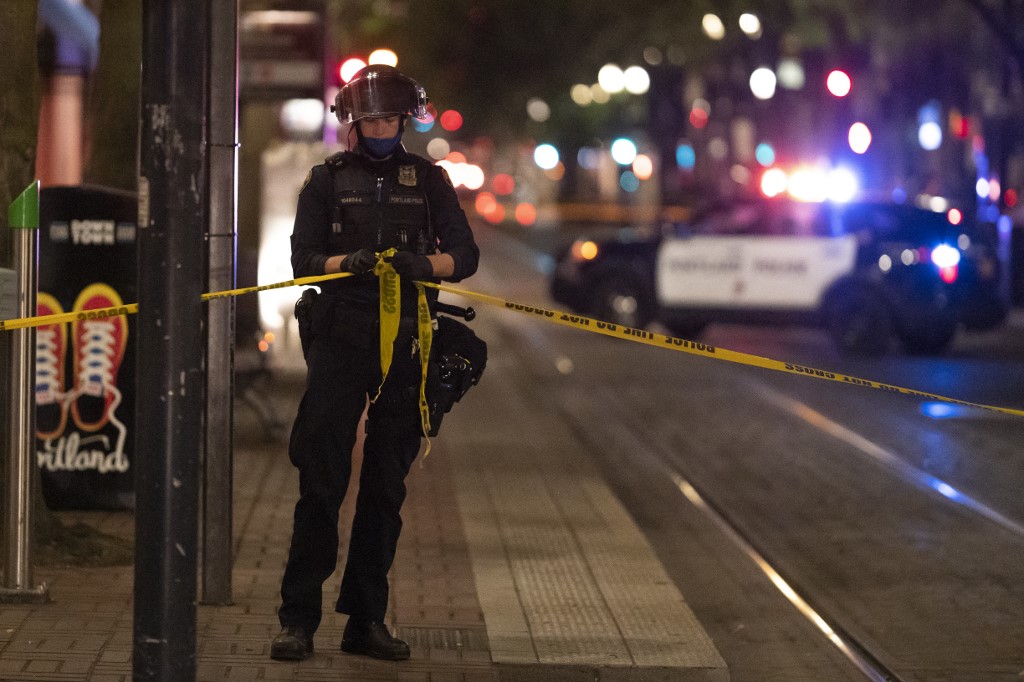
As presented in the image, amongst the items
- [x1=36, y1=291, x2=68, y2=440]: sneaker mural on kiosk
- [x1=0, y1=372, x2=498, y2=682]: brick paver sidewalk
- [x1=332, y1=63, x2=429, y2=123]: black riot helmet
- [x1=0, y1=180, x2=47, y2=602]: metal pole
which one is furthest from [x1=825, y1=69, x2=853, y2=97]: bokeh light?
[x1=332, y1=63, x2=429, y2=123]: black riot helmet

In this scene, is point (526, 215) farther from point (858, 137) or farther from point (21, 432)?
point (21, 432)

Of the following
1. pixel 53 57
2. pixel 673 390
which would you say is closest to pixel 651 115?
A: pixel 53 57

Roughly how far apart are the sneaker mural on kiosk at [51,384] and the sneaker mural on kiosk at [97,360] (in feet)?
0.18

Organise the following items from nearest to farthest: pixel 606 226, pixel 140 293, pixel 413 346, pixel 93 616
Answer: pixel 140 293 < pixel 413 346 < pixel 93 616 < pixel 606 226

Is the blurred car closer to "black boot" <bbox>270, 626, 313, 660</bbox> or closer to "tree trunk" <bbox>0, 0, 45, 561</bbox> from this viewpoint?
"tree trunk" <bbox>0, 0, 45, 561</bbox>

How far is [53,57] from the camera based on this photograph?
19.3 m

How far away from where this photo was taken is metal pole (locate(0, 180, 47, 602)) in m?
6.15

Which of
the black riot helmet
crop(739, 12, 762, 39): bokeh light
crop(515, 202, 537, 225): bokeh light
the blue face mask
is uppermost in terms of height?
crop(739, 12, 762, 39): bokeh light

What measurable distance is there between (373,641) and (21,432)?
5.18ft

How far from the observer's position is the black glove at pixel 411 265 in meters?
5.26

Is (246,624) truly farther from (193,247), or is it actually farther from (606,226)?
(606,226)

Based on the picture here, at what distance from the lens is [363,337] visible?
5434 millimetres

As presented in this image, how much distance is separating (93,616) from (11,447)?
0.69 meters

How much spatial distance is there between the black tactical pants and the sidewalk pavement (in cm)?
25
